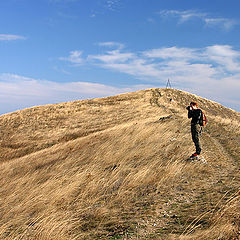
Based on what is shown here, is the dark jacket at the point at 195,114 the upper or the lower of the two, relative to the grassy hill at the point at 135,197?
upper

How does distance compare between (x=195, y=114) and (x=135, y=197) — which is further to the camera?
(x=195, y=114)

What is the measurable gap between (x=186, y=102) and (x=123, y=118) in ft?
64.5

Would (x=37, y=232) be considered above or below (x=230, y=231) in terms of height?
below

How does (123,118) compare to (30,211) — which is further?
(123,118)

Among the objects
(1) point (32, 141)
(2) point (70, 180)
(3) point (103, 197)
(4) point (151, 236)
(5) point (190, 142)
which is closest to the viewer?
(4) point (151, 236)

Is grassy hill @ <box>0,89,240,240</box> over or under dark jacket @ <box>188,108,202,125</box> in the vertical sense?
under

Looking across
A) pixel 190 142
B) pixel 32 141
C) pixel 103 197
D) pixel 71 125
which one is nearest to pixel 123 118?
pixel 71 125

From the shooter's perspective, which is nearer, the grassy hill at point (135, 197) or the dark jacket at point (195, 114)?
the grassy hill at point (135, 197)

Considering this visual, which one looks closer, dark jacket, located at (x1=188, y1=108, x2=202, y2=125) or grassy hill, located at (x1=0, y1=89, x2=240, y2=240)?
grassy hill, located at (x1=0, y1=89, x2=240, y2=240)

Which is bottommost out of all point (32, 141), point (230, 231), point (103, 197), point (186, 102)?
point (32, 141)

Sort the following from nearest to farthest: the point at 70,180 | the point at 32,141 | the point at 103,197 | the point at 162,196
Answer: the point at 162,196
the point at 103,197
the point at 70,180
the point at 32,141

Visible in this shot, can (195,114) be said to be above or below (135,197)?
above

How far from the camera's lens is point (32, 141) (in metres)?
29.5

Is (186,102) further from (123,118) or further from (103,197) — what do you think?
(103,197)
